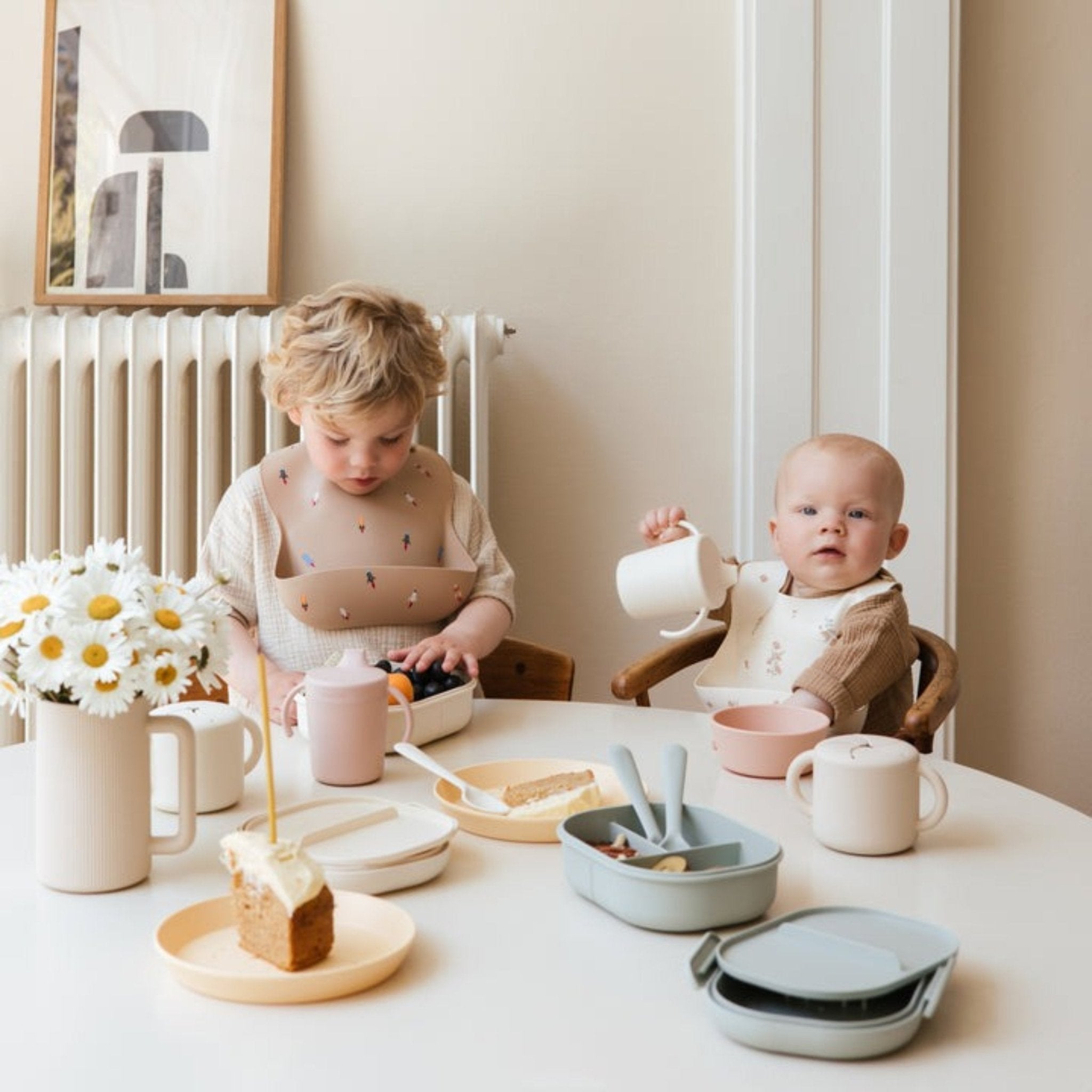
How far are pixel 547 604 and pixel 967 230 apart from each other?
3.34 ft

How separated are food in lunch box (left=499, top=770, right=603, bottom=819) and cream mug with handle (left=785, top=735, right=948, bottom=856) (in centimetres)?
19

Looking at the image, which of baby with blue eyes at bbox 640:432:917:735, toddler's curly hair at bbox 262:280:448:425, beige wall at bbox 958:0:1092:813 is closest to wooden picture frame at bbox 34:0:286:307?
toddler's curly hair at bbox 262:280:448:425

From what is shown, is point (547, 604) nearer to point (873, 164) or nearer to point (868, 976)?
point (873, 164)

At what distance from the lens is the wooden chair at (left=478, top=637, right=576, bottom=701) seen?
1860 millimetres

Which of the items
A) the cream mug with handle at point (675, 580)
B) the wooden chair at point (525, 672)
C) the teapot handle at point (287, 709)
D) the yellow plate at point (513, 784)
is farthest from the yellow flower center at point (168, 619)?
the wooden chair at point (525, 672)

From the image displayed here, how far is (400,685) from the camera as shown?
136 centimetres

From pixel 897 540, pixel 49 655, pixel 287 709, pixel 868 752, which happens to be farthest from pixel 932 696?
pixel 49 655

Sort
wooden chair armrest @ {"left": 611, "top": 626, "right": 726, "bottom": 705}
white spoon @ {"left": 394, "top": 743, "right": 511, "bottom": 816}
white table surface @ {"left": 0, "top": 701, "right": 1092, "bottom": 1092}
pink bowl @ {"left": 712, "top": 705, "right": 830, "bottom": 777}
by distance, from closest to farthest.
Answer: white table surface @ {"left": 0, "top": 701, "right": 1092, "bottom": 1092}
white spoon @ {"left": 394, "top": 743, "right": 511, "bottom": 816}
pink bowl @ {"left": 712, "top": 705, "right": 830, "bottom": 777}
wooden chair armrest @ {"left": 611, "top": 626, "right": 726, "bottom": 705}

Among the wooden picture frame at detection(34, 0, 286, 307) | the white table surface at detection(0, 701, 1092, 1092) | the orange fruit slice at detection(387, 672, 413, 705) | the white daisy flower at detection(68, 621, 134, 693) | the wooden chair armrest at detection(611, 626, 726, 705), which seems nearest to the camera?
the white table surface at detection(0, 701, 1092, 1092)

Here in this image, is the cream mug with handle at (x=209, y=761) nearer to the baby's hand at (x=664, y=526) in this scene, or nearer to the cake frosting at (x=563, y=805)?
the cake frosting at (x=563, y=805)

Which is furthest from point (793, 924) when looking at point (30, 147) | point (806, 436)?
point (30, 147)

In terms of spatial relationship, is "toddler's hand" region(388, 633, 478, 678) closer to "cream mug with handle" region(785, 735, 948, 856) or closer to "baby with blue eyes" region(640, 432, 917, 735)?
"baby with blue eyes" region(640, 432, 917, 735)

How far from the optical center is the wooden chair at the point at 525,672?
1.85 m

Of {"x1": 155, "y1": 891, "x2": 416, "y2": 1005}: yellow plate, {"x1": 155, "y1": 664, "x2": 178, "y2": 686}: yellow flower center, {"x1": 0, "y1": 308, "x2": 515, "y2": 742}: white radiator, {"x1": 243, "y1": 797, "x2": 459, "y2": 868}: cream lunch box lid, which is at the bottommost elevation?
{"x1": 155, "y1": 891, "x2": 416, "y2": 1005}: yellow plate
